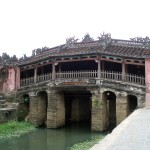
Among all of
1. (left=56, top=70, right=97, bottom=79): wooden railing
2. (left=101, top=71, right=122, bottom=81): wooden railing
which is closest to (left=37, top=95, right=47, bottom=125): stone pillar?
(left=56, top=70, right=97, bottom=79): wooden railing

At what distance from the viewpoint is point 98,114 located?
61.8 feet

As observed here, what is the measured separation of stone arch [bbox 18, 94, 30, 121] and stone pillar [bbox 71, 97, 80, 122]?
12.9ft

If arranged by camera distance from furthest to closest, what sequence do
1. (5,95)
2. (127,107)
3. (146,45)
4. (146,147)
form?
(5,95) → (146,45) → (127,107) → (146,147)

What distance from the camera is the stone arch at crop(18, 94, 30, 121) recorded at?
70.8ft

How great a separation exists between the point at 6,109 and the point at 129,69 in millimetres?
8821

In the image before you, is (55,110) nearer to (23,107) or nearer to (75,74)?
(75,74)

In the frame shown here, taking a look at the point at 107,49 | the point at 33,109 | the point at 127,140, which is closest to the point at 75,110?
the point at 33,109

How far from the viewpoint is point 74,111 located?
978 inches

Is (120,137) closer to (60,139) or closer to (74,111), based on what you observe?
(60,139)

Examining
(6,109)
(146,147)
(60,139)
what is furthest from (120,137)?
(6,109)

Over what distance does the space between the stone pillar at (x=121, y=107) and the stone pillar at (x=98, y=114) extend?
975 millimetres

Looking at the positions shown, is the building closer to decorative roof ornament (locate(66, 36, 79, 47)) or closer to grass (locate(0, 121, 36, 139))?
decorative roof ornament (locate(66, 36, 79, 47))

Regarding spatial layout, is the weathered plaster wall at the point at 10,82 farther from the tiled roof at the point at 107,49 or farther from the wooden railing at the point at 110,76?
the wooden railing at the point at 110,76

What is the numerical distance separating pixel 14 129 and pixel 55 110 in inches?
123
